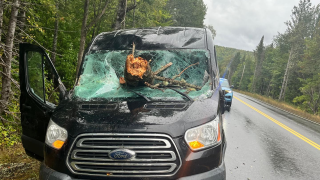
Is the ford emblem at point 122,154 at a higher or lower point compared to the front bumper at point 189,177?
higher

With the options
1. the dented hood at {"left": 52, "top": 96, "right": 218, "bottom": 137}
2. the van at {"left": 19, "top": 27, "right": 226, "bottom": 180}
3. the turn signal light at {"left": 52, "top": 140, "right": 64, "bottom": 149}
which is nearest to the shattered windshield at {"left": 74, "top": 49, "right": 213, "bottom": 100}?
the van at {"left": 19, "top": 27, "right": 226, "bottom": 180}

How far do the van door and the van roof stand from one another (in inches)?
34.2

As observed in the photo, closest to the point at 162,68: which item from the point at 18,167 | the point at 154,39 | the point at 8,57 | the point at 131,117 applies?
the point at 154,39

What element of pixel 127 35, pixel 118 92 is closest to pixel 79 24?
pixel 127 35

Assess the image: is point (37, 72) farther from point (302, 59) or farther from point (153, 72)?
point (302, 59)

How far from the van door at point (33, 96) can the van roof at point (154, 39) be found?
0.87 metres

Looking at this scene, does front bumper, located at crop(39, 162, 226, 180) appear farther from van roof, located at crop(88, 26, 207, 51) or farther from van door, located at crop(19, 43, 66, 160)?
van roof, located at crop(88, 26, 207, 51)

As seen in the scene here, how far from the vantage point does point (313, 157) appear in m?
5.89

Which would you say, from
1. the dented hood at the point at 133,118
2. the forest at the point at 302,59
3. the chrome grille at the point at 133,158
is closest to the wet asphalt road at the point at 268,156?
the dented hood at the point at 133,118

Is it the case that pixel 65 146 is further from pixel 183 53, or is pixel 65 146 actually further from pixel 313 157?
pixel 313 157

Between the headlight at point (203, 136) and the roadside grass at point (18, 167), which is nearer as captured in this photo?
the headlight at point (203, 136)

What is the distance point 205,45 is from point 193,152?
1.90 metres

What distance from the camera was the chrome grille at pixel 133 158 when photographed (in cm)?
213

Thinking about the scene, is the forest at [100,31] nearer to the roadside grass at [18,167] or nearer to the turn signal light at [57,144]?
the roadside grass at [18,167]
